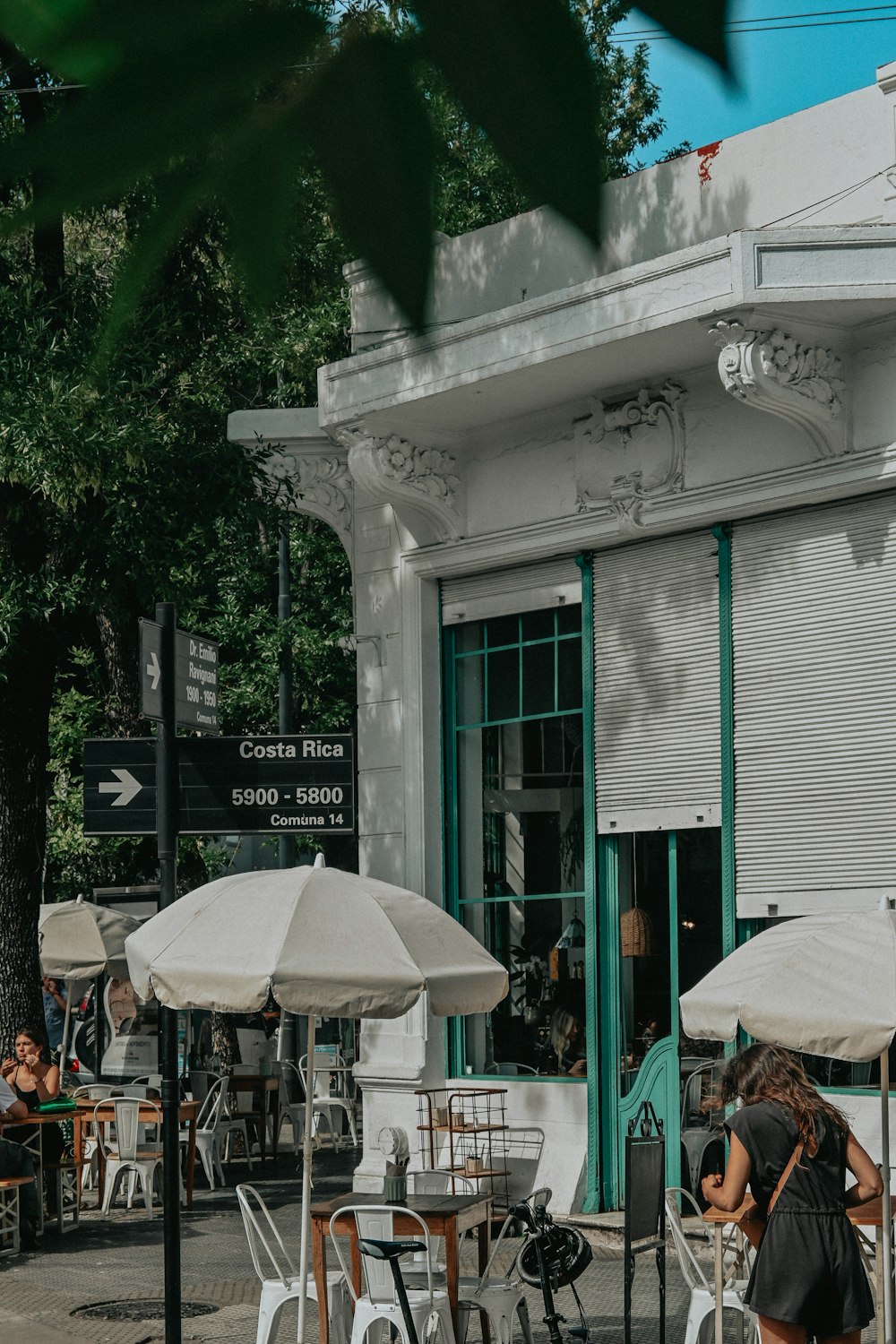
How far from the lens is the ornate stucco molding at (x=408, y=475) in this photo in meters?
12.5

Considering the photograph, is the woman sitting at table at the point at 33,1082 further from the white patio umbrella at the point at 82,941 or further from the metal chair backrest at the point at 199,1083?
the white patio umbrella at the point at 82,941

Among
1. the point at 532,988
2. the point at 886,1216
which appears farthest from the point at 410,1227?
the point at 532,988

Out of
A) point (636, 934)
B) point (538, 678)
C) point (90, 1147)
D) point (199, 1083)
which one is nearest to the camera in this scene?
point (636, 934)

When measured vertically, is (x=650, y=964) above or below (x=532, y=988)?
above

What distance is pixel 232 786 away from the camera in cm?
730

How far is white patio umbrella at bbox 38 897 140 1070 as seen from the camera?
17.1m

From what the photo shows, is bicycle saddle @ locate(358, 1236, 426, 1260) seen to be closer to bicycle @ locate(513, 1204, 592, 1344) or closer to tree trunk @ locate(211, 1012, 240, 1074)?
bicycle @ locate(513, 1204, 592, 1344)

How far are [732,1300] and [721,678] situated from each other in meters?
4.49

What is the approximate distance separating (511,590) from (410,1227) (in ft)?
19.7

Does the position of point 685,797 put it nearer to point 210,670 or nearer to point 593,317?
point 593,317

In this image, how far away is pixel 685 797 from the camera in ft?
37.0

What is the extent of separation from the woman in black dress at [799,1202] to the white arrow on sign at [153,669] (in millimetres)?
2735

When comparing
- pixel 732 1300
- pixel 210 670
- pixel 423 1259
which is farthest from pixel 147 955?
pixel 732 1300

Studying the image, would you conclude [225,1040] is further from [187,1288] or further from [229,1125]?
[187,1288]
